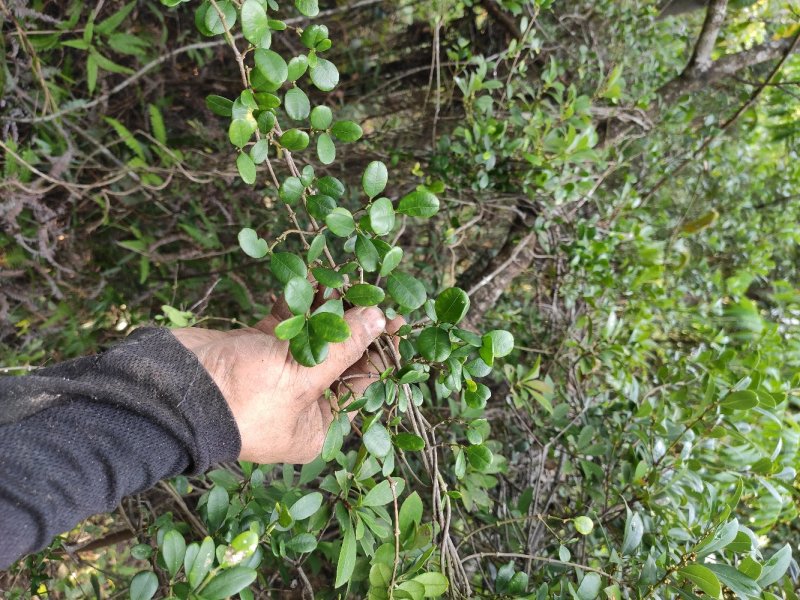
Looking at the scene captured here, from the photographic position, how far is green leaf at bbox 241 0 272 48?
0.67 meters

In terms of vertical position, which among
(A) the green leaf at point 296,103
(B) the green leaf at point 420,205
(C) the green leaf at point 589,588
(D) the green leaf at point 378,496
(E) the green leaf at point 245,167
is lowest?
(C) the green leaf at point 589,588

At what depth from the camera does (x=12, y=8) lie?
2.06 meters

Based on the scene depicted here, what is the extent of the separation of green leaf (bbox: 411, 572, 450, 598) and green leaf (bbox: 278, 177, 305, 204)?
66 centimetres

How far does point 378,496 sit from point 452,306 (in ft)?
1.21

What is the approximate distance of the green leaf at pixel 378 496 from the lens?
2.83 feet

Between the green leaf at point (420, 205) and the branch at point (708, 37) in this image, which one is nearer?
the green leaf at point (420, 205)

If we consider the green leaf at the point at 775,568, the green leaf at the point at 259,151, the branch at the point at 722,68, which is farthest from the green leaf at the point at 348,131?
the branch at the point at 722,68

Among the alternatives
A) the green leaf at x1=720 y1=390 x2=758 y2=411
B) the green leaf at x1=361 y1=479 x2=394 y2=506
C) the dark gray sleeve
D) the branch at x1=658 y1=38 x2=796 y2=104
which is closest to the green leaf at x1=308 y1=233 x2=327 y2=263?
the dark gray sleeve

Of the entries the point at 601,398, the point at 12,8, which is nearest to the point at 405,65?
the point at 12,8

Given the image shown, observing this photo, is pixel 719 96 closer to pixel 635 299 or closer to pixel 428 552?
pixel 635 299

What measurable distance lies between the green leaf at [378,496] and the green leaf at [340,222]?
0.44m

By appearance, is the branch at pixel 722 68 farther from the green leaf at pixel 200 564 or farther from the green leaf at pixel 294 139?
the green leaf at pixel 200 564

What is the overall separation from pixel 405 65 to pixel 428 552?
2616 millimetres

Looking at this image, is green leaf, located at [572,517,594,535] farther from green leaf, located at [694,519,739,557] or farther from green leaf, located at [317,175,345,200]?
green leaf, located at [317,175,345,200]
